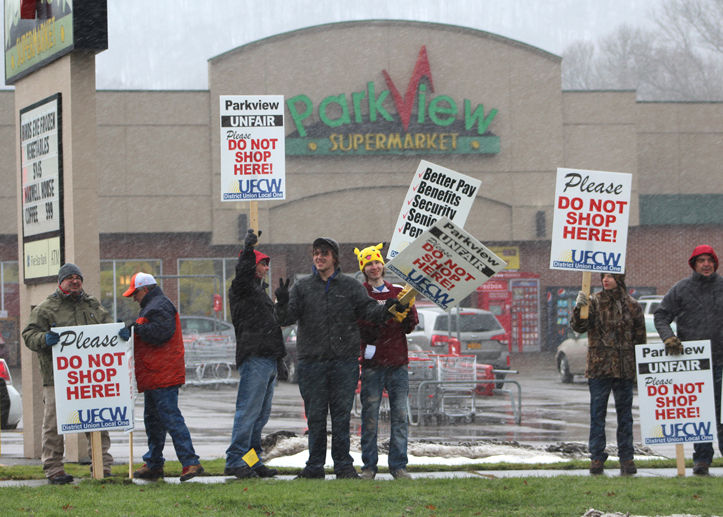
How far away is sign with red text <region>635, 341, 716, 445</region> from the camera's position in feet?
32.9

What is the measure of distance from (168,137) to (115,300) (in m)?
5.27

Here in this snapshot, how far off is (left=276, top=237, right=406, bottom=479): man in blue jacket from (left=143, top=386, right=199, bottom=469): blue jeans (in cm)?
97

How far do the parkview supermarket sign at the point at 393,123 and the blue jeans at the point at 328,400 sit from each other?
26277 millimetres

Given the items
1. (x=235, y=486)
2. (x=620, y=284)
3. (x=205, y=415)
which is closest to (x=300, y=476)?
(x=235, y=486)

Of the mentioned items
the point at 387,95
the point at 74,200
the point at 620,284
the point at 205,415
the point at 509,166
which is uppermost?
the point at 387,95

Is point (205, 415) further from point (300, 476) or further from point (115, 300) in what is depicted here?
point (115, 300)

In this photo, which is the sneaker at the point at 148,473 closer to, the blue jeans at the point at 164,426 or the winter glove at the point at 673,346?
the blue jeans at the point at 164,426

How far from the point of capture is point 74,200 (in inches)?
450

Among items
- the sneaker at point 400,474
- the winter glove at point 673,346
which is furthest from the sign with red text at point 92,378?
the winter glove at point 673,346

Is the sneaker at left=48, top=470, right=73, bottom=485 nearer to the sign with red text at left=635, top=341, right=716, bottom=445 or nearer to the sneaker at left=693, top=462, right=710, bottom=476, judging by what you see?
the sign with red text at left=635, top=341, right=716, bottom=445

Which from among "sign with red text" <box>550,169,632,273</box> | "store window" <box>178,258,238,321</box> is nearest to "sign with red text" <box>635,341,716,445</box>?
"sign with red text" <box>550,169,632,273</box>

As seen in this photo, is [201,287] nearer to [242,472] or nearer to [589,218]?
[589,218]

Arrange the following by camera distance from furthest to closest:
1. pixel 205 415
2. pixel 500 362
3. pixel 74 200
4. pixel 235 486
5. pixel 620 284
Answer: pixel 500 362 < pixel 205 415 < pixel 74 200 < pixel 620 284 < pixel 235 486

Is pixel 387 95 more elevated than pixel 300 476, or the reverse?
pixel 387 95
